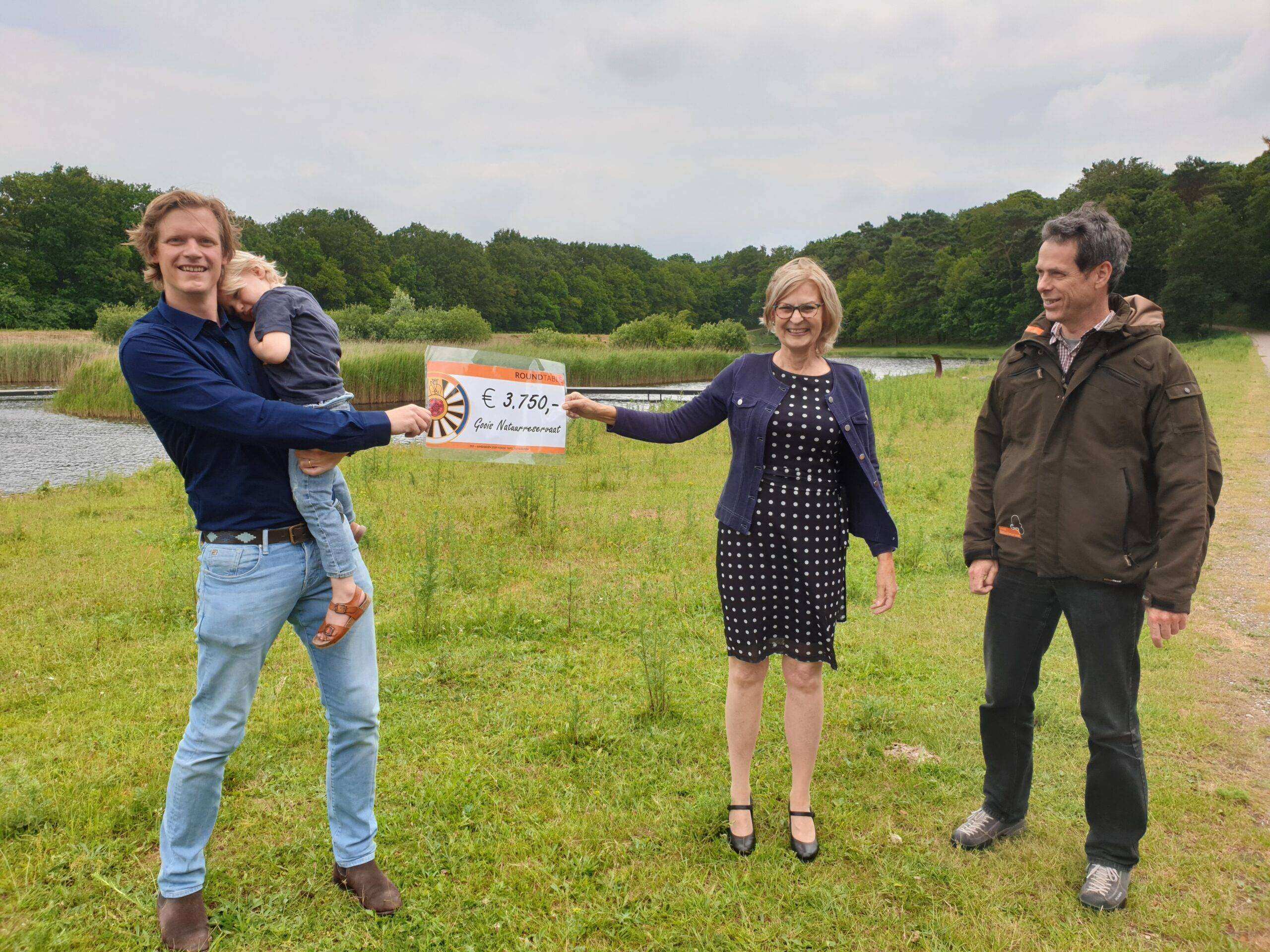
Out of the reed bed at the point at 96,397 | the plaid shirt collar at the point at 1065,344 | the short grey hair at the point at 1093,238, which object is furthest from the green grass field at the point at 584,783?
the reed bed at the point at 96,397

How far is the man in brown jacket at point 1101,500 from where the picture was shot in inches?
93.9

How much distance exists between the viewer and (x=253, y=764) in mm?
3434

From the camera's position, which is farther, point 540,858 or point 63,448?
point 63,448

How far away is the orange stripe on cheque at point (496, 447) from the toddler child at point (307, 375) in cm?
80

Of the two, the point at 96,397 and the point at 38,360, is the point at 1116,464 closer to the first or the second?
the point at 96,397

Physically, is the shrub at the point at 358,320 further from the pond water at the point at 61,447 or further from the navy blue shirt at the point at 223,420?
the navy blue shirt at the point at 223,420

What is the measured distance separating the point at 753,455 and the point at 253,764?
2597 mm

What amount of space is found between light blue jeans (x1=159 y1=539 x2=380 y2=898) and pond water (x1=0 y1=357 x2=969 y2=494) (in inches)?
462

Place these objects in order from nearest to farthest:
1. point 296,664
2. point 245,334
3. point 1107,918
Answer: point 245,334
point 1107,918
point 296,664

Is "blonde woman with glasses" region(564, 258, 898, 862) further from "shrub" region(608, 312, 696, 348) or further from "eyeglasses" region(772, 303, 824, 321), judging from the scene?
"shrub" region(608, 312, 696, 348)

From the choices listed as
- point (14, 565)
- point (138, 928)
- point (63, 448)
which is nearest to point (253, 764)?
point (138, 928)

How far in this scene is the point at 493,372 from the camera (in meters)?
3.35

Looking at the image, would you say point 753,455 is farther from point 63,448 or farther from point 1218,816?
point 63,448

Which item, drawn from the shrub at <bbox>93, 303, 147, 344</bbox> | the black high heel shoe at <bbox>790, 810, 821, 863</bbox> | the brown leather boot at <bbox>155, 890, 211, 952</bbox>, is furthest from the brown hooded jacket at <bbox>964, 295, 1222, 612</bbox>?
the shrub at <bbox>93, 303, 147, 344</bbox>
